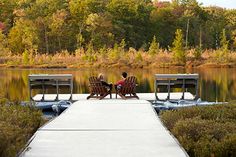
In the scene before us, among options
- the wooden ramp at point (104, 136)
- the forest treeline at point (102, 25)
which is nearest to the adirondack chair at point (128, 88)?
the wooden ramp at point (104, 136)

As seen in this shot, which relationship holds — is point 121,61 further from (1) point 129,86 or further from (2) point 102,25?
(1) point 129,86

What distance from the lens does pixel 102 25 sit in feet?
145

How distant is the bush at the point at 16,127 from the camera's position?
14.6 ft

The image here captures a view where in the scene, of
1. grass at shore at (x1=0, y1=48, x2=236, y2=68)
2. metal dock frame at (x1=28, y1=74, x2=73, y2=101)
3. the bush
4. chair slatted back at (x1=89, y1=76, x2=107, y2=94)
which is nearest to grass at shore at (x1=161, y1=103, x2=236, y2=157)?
the bush

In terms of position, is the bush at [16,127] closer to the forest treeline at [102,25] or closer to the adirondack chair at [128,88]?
the adirondack chair at [128,88]

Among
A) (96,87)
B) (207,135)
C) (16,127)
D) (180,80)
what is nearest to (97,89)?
(96,87)

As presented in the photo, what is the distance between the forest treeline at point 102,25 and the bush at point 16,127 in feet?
107

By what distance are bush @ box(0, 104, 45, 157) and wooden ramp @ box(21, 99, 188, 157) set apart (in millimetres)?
128

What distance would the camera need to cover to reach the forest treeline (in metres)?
43.3

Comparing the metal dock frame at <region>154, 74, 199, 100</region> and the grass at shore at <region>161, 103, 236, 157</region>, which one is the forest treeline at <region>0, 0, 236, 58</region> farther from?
the grass at shore at <region>161, 103, 236, 157</region>

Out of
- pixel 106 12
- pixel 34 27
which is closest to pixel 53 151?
pixel 34 27

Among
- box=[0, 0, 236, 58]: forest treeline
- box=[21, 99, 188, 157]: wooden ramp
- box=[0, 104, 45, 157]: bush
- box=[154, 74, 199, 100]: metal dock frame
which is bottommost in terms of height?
box=[21, 99, 188, 157]: wooden ramp

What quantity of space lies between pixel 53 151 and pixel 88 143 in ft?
1.76

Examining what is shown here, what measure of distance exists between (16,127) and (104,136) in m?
0.97
